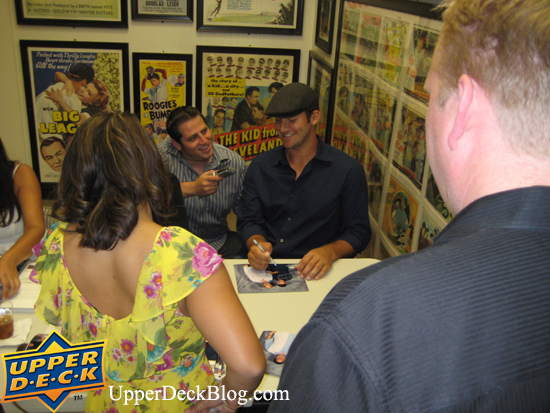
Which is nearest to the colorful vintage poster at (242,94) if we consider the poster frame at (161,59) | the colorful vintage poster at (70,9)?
the poster frame at (161,59)

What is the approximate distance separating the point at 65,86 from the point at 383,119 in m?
3.01

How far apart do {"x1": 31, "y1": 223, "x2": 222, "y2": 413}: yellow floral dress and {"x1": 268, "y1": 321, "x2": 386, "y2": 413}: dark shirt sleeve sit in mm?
619

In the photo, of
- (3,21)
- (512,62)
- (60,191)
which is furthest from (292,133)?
(3,21)

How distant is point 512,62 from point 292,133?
183 cm

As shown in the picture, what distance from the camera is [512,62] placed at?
49cm

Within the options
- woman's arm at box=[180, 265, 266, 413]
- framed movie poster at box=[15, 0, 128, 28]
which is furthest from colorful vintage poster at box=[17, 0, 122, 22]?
woman's arm at box=[180, 265, 266, 413]

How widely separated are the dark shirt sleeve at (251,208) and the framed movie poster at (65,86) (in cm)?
217

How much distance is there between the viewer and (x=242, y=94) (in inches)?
162

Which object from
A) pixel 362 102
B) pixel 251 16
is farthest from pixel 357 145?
pixel 251 16

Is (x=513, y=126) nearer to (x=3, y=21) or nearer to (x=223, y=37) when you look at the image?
(x=223, y=37)

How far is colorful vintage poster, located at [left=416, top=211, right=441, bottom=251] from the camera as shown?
1.79 metres

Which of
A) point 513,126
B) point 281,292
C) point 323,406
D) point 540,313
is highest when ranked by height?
point 513,126

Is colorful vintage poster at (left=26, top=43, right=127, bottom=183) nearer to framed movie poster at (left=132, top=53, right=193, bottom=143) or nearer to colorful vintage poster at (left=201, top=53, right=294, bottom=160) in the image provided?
framed movie poster at (left=132, top=53, right=193, bottom=143)

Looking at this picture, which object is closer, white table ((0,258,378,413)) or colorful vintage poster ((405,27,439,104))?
white table ((0,258,378,413))
